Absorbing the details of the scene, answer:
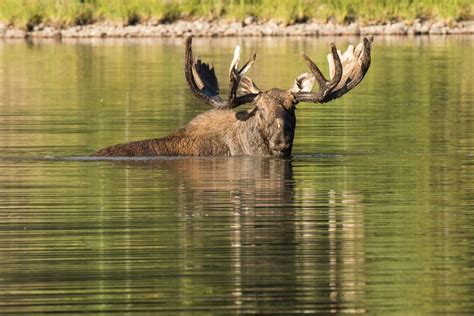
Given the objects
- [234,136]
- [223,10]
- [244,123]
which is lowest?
[234,136]

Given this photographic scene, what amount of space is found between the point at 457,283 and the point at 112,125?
16463mm

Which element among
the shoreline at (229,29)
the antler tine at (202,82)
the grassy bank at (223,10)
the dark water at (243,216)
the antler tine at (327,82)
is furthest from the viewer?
the grassy bank at (223,10)

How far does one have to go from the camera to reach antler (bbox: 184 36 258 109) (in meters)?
23.5

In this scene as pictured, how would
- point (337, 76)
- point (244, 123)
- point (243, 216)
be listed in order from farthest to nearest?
point (337, 76), point (244, 123), point (243, 216)

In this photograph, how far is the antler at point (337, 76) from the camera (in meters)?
23.4

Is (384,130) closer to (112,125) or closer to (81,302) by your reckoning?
(112,125)

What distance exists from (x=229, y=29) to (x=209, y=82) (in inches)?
1971

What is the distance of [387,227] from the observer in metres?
16.5

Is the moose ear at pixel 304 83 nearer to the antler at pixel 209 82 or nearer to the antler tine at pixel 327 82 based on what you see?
the antler tine at pixel 327 82

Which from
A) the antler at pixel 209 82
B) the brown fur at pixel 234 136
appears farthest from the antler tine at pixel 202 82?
the brown fur at pixel 234 136

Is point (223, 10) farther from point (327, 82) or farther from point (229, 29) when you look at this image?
point (327, 82)

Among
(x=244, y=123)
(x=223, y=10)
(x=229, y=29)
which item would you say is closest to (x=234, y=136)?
(x=244, y=123)

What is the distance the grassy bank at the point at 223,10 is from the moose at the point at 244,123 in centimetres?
4937

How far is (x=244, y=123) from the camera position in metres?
23.1
